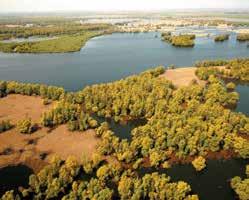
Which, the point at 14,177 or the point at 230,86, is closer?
the point at 14,177

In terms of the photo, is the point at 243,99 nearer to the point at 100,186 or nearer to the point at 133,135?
the point at 133,135

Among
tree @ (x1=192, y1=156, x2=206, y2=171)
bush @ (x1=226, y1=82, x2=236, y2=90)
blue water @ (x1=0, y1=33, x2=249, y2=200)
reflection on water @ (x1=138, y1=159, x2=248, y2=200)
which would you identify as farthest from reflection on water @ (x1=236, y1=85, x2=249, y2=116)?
tree @ (x1=192, y1=156, x2=206, y2=171)

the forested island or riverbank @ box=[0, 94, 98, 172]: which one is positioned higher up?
the forested island

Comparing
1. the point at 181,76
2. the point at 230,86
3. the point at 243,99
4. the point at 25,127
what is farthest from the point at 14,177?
the point at 181,76

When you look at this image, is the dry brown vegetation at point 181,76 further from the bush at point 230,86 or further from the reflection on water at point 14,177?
the reflection on water at point 14,177

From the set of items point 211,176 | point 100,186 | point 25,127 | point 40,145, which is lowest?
point 211,176

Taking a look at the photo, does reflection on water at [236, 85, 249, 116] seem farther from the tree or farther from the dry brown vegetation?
the tree
